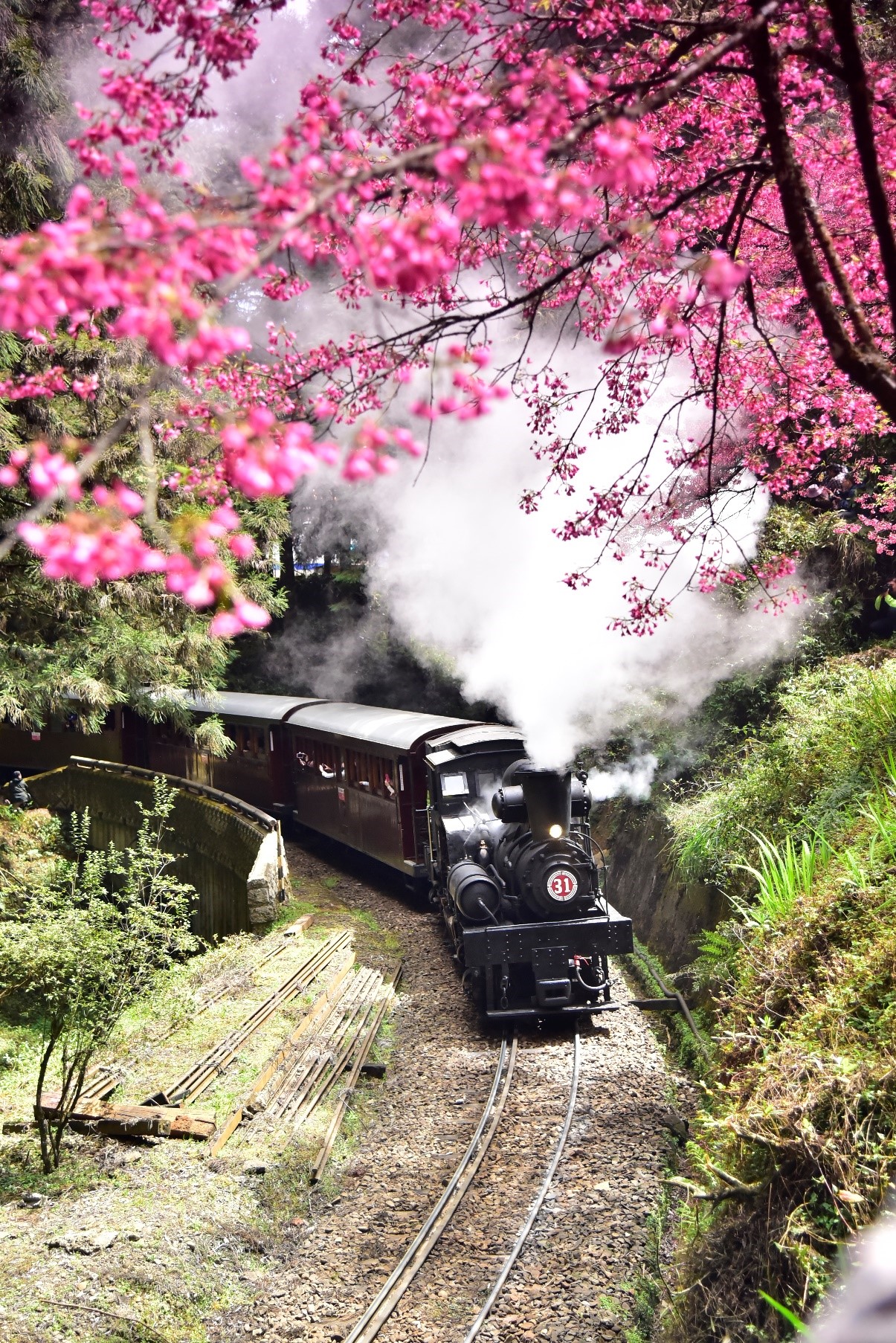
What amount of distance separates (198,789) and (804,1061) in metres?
16.3

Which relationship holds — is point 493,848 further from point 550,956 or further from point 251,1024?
point 251,1024

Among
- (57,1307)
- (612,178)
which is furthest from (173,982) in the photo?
(612,178)

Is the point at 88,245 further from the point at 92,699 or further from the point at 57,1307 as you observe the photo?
the point at 92,699

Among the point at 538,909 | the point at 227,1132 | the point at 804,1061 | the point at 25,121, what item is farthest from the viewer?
the point at 25,121

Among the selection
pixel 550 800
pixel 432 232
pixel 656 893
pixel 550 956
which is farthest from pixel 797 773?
pixel 432 232

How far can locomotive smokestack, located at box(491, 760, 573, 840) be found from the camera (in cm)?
967

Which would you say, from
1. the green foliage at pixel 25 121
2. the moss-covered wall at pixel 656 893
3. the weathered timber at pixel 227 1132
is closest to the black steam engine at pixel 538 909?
the moss-covered wall at pixel 656 893

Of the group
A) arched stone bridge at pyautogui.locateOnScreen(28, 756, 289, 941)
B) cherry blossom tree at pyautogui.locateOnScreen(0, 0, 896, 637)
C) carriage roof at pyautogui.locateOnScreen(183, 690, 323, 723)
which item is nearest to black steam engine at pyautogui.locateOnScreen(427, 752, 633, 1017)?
cherry blossom tree at pyautogui.locateOnScreen(0, 0, 896, 637)

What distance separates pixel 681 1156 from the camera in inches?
282

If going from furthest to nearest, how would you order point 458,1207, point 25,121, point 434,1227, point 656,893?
1. point 656,893
2. point 25,121
3. point 458,1207
4. point 434,1227

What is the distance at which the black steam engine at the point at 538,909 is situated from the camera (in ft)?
31.8

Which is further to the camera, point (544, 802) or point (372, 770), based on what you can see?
point (372, 770)

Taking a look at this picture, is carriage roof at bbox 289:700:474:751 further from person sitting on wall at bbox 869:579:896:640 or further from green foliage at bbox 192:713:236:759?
person sitting on wall at bbox 869:579:896:640

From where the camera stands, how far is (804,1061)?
4.96 m
